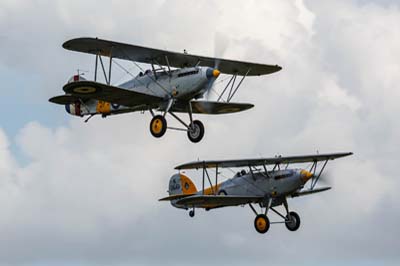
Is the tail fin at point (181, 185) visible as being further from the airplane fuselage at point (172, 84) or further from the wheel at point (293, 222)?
the airplane fuselage at point (172, 84)

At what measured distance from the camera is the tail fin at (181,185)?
153 ft

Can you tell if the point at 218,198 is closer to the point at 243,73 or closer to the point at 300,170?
the point at 300,170

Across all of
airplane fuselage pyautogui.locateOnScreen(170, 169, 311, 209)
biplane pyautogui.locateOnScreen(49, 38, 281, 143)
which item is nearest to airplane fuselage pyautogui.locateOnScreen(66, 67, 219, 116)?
biplane pyautogui.locateOnScreen(49, 38, 281, 143)

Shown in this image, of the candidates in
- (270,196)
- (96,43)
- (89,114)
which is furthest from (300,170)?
(96,43)

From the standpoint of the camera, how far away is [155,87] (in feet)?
105

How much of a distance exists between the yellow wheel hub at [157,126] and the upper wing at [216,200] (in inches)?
317

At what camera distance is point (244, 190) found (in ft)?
136

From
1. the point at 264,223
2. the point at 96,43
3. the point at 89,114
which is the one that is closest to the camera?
the point at 96,43

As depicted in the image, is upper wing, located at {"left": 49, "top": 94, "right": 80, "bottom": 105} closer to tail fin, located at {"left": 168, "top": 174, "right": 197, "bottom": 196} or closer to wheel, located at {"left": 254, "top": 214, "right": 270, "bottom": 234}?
wheel, located at {"left": 254, "top": 214, "right": 270, "bottom": 234}

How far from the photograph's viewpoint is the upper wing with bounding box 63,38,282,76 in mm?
31000

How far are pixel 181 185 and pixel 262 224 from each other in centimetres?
824

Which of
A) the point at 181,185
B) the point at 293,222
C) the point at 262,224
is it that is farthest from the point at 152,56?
the point at 181,185

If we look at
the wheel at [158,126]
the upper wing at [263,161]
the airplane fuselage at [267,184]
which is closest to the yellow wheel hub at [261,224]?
the airplane fuselage at [267,184]

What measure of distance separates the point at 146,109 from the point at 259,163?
31.8 ft
